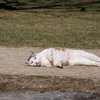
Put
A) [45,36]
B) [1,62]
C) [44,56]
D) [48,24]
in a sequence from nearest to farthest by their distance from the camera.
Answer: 1. [44,56]
2. [1,62]
3. [45,36]
4. [48,24]

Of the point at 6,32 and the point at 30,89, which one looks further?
the point at 6,32

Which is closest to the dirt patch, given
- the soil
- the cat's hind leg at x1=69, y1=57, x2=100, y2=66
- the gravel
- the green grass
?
the soil

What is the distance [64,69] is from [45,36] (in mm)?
5439

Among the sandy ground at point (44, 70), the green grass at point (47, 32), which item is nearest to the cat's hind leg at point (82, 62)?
the sandy ground at point (44, 70)

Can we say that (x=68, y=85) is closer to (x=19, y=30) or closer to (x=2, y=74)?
(x=2, y=74)

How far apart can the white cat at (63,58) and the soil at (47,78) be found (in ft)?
0.44

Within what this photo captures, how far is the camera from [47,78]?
5.66m

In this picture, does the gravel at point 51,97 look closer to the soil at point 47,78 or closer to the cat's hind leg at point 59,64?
the soil at point 47,78

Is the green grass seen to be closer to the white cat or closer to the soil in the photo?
the white cat

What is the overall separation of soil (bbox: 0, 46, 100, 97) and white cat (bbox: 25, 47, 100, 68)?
0.13 metres

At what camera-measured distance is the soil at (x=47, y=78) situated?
16.7 ft

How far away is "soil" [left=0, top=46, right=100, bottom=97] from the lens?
5086 mm

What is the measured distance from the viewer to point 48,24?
15.4m

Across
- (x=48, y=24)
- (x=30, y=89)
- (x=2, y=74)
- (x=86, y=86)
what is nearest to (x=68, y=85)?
(x=86, y=86)
